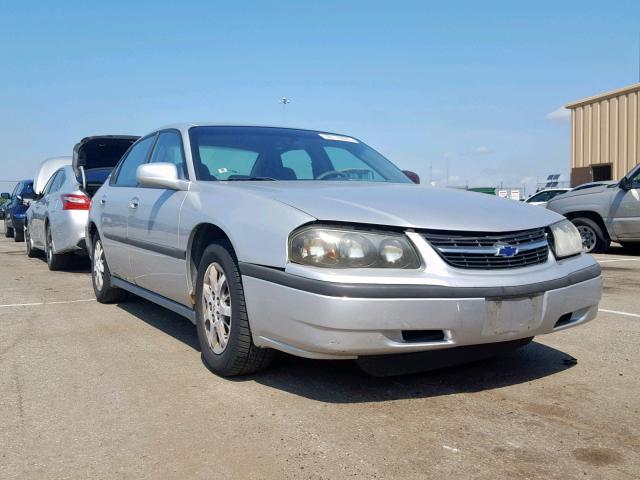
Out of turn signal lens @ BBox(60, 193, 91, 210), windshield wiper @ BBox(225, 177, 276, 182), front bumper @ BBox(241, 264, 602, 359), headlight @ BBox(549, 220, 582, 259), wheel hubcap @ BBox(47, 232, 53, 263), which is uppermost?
windshield wiper @ BBox(225, 177, 276, 182)

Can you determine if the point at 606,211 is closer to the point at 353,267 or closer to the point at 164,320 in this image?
the point at 164,320

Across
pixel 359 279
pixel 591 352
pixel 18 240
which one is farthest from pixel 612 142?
pixel 359 279

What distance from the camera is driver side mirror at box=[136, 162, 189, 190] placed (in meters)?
4.25

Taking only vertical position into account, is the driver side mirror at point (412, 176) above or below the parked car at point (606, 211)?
above

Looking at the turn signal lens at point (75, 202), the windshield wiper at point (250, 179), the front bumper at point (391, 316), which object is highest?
the windshield wiper at point (250, 179)

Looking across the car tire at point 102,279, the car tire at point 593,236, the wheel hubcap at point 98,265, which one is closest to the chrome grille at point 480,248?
the car tire at point 102,279

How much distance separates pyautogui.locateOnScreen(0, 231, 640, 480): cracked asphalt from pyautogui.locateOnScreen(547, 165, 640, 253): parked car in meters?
6.38

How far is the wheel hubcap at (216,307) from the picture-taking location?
3.73m

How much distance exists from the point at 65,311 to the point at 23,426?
3.02 metres

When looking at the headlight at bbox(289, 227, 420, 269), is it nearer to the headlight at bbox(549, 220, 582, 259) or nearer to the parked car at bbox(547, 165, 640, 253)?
the headlight at bbox(549, 220, 582, 259)

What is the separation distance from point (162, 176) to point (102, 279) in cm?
223

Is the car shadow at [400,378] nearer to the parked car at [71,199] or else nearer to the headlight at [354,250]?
the headlight at [354,250]

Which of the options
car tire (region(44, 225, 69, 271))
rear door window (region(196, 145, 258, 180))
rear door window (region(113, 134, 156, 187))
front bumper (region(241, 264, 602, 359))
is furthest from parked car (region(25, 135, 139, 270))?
front bumper (region(241, 264, 602, 359))

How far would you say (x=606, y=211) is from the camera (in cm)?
1080
